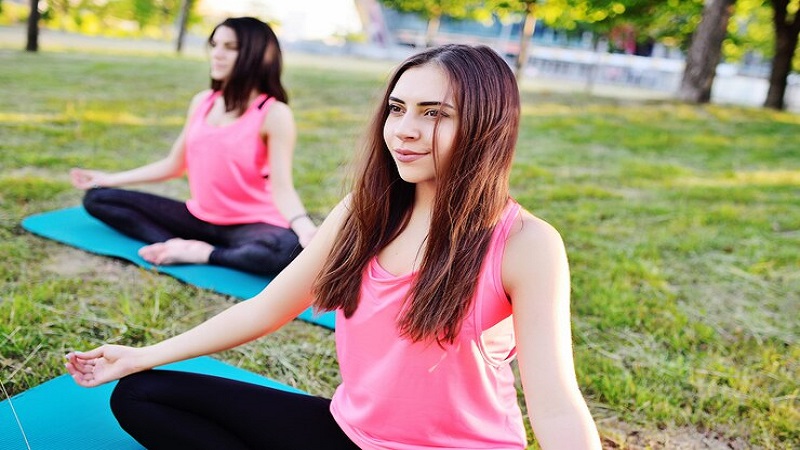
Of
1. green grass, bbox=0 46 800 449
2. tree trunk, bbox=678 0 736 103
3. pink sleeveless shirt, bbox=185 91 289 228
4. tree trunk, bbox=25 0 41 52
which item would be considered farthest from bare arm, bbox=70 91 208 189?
tree trunk, bbox=25 0 41 52

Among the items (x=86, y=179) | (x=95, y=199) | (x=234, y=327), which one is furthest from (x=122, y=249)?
A: (x=234, y=327)

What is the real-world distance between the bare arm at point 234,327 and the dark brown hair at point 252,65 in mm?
1958

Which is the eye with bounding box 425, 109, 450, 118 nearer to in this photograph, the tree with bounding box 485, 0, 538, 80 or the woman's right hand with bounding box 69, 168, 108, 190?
the woman's right hand with bounding box 69, 168, 108, 190

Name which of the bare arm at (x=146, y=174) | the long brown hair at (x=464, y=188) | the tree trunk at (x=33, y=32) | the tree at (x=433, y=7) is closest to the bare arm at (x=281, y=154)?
the bare arm at (x=146, y=174)

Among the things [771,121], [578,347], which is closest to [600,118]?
[771,121]

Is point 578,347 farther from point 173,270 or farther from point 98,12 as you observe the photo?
point 98,12

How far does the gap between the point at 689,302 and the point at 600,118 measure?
23.0 ft

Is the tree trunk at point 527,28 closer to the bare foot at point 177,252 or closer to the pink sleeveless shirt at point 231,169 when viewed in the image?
the pink sleeveless shirt at point 231,169

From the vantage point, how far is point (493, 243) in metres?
1.45

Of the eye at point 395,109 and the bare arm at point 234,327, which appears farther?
the bare arm at point 234,327

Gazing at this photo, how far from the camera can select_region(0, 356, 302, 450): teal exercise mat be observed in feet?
6.40

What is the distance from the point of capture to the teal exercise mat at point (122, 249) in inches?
130

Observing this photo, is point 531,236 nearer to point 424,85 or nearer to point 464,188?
point 464,188

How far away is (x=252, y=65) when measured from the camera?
3451 millimetres
